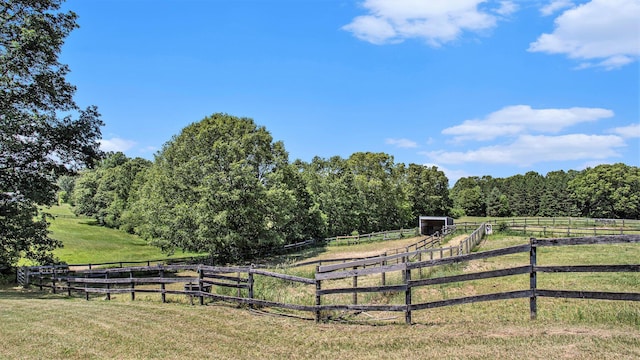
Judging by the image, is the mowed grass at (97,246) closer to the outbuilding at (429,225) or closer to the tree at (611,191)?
the outbuilding at (429,225)

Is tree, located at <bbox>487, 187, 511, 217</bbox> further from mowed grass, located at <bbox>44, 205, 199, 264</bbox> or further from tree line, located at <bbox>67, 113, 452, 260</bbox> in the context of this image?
mowed grass, located at <bbox>44, 205, 199, 264</bbox>

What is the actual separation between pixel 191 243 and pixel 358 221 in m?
32.2

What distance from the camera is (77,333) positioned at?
30.1 feet

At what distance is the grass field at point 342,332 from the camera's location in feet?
20.2

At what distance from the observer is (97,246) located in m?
54.1

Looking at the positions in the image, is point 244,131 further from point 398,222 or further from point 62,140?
point 398,222

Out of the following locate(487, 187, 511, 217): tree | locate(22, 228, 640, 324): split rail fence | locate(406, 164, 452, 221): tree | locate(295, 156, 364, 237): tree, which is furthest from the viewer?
locate(487, 187, 511, 217): tree

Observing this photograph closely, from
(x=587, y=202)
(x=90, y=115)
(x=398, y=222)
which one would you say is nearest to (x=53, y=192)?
(x=90, y=115)

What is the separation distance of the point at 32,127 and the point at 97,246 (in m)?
37.2

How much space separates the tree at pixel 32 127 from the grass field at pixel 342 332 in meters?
12.0

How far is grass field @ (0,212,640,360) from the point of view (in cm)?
616

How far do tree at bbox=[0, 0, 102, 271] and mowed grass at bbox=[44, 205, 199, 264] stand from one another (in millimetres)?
21302

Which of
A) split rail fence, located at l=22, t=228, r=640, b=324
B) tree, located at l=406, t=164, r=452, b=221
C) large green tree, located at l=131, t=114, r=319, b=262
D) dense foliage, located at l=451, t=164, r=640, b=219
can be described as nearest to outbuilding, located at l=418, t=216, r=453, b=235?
large green tree, located at l=131, t=114, r=319, b=262

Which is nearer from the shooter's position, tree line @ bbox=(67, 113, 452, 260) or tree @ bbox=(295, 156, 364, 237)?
tree line @ bbox=(67, 113, 452, 260)
